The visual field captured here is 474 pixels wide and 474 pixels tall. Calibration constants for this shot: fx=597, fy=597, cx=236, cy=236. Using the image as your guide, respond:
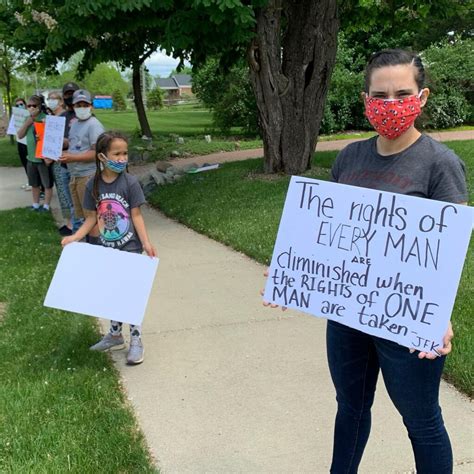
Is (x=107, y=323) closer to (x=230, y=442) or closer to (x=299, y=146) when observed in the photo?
(x=230, y=442)

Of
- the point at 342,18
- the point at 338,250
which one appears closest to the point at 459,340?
the point at 338,250

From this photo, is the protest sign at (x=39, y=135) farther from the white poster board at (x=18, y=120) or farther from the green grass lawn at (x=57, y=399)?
the green grass lawn at (x=57, y=399)

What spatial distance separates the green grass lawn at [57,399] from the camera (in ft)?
9.96

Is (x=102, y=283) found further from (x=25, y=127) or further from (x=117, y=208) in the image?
(x=25, y=127)

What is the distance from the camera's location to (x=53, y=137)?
753 cm

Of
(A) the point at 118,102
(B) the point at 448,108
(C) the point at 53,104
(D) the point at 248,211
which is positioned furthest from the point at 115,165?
(A) the point at 118,102

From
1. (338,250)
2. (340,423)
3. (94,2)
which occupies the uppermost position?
(94,2)

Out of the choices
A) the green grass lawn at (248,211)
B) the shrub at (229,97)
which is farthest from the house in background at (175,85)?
the green grass lawn at (248,211)

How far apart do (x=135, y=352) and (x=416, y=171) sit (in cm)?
275

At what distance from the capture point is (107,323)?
512 centimetres

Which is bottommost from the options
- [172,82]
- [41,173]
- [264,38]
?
[41,173]

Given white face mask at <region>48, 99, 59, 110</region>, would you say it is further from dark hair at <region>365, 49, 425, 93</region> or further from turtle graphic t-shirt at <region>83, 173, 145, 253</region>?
dark hair at <region>365, 49, 425, 93</region>

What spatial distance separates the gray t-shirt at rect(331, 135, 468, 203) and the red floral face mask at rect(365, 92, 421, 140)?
88 millimetres

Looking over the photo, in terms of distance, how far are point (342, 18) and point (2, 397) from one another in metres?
12.2
